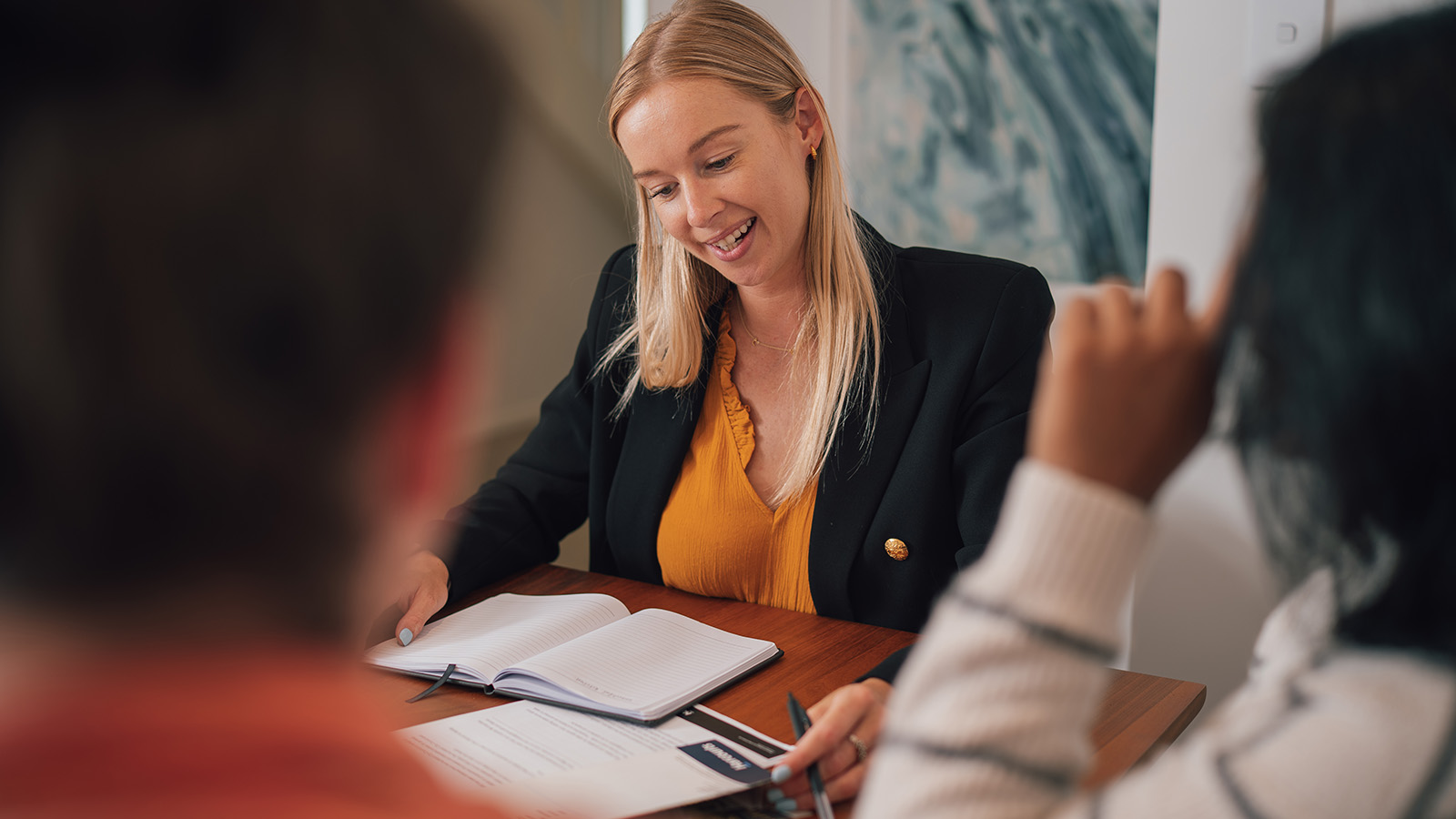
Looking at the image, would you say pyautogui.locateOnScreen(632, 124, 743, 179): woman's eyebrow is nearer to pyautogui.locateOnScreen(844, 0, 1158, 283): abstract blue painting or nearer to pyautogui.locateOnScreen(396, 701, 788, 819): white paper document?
pyautogui.locateOnScreen(396, 701, 788, 819): white paper document

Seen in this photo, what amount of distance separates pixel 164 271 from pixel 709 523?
1.33 meters

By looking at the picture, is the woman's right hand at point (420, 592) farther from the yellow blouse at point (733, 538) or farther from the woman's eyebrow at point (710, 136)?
the woman's eyebrow at point (710, 136)

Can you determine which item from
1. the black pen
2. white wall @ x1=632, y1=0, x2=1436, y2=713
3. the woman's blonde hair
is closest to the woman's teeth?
the woman's blonde hair

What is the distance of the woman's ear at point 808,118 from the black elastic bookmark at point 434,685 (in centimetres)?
96

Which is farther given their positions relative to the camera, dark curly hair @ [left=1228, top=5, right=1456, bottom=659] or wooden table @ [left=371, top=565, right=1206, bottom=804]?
wooden table @ [left=371, top=565, right=1206, bottom=804]

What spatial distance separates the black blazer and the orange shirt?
1155 mm

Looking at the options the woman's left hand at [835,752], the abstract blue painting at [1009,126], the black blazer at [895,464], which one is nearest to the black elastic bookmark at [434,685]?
the black blazer at [895,464]

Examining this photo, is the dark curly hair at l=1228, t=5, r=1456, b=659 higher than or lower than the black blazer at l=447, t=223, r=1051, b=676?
higher

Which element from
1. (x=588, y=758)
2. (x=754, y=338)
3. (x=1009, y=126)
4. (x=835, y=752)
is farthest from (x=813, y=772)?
(x=1009, y=126)

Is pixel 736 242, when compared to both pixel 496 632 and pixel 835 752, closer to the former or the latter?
pixel 496 632

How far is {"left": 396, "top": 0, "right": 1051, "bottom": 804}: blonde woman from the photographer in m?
1.49

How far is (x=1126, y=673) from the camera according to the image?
1226mm

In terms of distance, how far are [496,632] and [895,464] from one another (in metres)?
0.61

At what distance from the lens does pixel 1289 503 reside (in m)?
0.62
